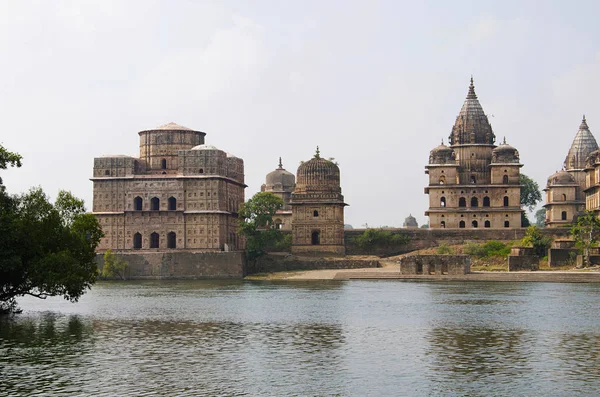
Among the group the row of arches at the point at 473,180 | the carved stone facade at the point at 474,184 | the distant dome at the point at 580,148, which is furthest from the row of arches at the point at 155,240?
the distant dome at the point at 580,148

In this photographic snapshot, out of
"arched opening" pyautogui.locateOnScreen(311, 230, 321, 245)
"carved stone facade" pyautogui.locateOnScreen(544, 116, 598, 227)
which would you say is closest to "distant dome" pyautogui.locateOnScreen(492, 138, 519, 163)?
"carved stone facade" pyautogui.locateOnScreen(544, 116, 598, 227)

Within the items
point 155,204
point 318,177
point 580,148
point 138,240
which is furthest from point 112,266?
point 580,148

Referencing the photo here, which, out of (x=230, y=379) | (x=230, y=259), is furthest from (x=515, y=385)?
(x=230, y=259)

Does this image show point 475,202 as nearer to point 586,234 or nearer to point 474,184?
point 474,184

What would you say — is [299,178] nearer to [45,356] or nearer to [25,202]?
[25,202]

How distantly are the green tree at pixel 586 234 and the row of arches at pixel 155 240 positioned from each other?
2593cm

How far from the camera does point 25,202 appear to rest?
1401 inches

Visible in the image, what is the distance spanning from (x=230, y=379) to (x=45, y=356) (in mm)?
5869

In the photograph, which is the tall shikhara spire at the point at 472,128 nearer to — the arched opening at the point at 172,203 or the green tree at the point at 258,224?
the green tree at the point at 258,224

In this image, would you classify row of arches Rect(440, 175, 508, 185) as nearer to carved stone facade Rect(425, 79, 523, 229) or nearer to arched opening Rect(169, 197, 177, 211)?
carved stone facade Rect(425, 79, 523, 229)

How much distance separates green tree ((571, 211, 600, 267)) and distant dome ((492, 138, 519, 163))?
13.3m

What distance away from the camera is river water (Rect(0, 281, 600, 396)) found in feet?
72.6

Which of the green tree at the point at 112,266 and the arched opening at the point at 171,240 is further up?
the arched opening at the point at 171,240

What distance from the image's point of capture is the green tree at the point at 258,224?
217 feet
